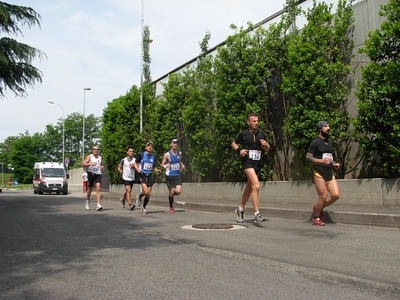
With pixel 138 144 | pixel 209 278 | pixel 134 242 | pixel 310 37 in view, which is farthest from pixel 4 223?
pixel 138 144

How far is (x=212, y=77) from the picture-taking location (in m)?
16.9

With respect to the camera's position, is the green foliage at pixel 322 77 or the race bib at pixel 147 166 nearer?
the green foliage at pixel 322 77

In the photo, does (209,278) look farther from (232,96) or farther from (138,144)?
(138,144)

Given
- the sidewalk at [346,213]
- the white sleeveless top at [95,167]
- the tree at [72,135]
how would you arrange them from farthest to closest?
the tree at [72,135]
the white sleeveless top at [95,167]
the sidewalk at [346,213]

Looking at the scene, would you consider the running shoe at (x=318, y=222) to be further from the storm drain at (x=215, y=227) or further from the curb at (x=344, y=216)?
the storm drain at (x=215, y=227)

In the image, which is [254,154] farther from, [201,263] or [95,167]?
[95,167]

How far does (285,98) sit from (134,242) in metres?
9.37

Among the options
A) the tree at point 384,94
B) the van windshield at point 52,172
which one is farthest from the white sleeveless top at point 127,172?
the van windshield at point 52,172

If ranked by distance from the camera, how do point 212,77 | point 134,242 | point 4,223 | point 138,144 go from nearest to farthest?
point 134,242 → point 4,223 → point 212,77 → point 138,144

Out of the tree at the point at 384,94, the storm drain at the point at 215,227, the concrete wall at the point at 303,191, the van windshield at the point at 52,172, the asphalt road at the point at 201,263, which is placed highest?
the tree at the point at 384,94

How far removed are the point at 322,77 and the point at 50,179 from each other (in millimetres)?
26180

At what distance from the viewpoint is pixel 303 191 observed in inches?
501

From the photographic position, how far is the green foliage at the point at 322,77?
1198 centimetres

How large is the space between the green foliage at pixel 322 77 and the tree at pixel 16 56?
32.1 feet
